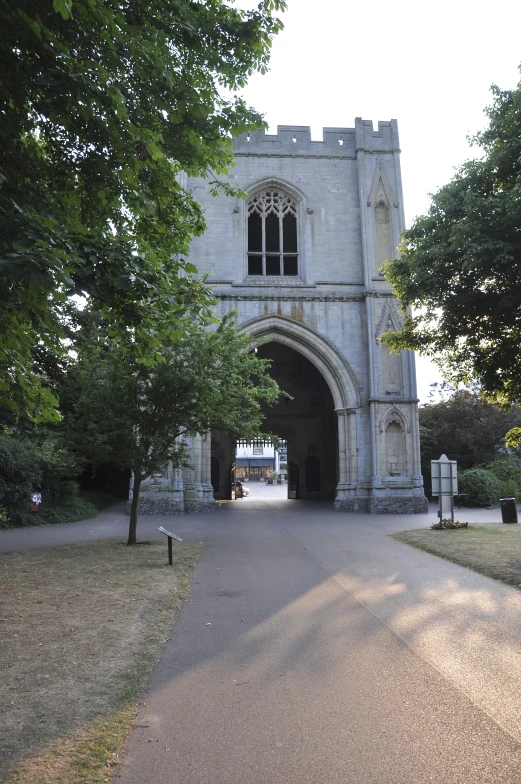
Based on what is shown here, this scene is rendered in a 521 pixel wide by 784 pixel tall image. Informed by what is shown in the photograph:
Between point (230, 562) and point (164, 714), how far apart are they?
6.84m

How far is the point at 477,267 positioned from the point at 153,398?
7.29m

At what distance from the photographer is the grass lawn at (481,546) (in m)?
9.27

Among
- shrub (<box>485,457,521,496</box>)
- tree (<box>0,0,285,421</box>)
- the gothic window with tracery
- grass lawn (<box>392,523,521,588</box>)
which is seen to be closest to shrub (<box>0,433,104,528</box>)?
grass lawn (<box>392,523,521,588</box>)

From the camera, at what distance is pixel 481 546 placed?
11859 millimetres

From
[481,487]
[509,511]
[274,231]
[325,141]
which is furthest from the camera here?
[274,231]

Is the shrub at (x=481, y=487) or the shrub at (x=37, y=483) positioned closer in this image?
the shrub at (x=37, y=483)

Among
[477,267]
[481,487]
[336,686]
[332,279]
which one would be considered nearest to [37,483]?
[477,267]

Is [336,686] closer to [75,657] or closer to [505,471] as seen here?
[75,657]

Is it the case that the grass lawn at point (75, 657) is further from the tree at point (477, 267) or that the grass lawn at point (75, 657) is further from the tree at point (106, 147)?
the tree at point (477, 267)

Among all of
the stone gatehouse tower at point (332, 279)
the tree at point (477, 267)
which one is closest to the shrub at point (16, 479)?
the stone gatehouse tower at point (332, 279)

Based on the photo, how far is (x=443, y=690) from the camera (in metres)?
4.25

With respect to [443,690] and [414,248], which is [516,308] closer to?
[414,248]

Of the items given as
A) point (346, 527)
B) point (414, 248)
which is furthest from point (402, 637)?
point (346, 527)

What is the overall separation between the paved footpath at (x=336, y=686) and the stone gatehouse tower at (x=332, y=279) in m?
16.2
